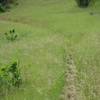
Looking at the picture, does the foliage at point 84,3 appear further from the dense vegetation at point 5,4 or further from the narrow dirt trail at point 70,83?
the narrow dirt trail at point 70,83

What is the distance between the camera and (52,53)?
1099 inches

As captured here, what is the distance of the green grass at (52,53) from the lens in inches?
729

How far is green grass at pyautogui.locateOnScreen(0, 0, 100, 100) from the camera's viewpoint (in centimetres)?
1852

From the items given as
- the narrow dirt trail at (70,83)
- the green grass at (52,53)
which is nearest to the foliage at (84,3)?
the green grass at (52,53)

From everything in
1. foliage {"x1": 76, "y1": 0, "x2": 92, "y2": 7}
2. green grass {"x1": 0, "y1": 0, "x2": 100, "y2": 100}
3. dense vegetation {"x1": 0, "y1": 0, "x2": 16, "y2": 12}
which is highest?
green grass {"x1": 0, "y1": 0, "x2": 100, "y2": 100}

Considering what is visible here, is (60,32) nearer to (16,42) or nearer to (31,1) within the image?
(16,42)

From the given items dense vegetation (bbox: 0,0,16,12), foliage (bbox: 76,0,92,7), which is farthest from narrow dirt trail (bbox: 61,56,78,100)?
dense vegetation (bbox: 0,0,16,12)

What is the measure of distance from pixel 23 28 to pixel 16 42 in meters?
9.86

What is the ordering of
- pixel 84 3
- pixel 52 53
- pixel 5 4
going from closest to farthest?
pixel 52 53 → pixel 84 3 → pixel 5 4

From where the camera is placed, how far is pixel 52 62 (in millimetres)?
24828

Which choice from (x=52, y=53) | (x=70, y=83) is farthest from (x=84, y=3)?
(x=70, y=83)

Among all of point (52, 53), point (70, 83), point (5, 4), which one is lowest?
point (5, 4)

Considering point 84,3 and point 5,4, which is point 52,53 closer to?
point 84,3

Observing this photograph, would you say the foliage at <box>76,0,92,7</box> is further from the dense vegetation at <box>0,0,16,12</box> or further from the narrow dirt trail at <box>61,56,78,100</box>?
the narrow dirt trail at <box>61,56,78,100</box>
